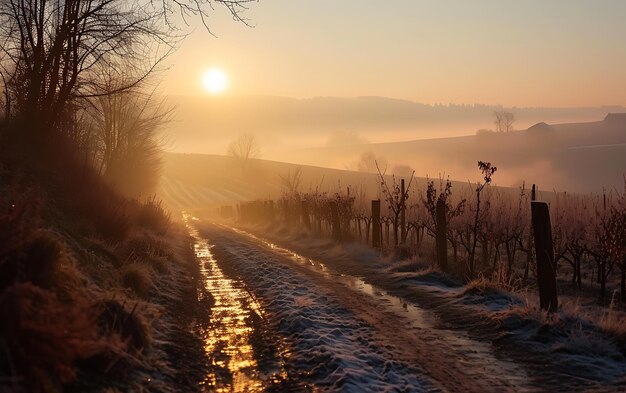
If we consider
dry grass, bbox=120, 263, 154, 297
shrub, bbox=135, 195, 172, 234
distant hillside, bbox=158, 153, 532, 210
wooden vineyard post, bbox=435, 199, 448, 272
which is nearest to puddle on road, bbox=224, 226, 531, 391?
wooden vineyard post, bbox=435, 199, 448, 272

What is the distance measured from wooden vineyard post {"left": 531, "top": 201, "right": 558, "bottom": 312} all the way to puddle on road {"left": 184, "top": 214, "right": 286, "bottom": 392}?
471cm

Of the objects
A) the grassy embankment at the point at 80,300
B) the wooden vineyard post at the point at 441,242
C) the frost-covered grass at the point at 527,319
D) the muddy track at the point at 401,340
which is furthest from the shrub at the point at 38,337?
the wooden vineyard post at the point at 441,242

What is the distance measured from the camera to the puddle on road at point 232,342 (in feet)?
17.7

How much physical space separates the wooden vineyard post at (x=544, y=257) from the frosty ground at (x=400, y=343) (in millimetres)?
705

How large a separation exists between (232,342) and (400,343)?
2.29 meters

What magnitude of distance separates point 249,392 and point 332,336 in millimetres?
2192

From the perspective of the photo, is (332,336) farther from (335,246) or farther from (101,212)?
(335,246)

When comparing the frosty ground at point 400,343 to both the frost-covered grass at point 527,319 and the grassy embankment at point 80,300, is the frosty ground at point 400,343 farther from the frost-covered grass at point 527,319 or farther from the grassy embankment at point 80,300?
→ the grassy embankment at point 80,300

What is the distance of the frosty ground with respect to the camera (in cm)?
548

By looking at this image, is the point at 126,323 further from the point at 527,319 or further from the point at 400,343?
the point at 527,319

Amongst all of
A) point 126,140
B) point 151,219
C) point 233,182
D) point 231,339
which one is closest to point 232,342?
point 231,339

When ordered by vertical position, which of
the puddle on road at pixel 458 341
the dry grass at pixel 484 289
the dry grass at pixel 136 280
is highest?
the dry grass at pixel 136 280

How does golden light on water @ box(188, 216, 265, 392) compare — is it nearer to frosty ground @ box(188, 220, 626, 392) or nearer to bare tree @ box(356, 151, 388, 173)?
frosty ground @ box(188, 220, 626, 392)

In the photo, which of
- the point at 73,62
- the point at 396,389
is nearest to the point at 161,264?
the point at 73,62
